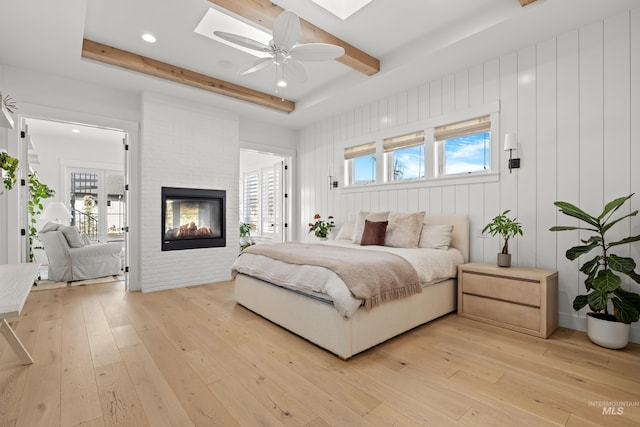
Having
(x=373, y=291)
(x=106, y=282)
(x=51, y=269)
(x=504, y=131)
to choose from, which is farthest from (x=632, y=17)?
(x=51, y=269)

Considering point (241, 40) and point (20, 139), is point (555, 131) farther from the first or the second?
point (20, 139)

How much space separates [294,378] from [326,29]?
312 cm

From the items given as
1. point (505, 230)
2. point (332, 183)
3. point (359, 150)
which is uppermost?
point (359, 150)

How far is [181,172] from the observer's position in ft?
15.0

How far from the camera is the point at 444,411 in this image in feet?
5.37

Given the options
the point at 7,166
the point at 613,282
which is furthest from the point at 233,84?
the point at 613,282

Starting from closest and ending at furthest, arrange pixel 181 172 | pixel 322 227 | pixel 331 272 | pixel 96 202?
pixel 331 272, pixel 181 172, pixel 322 227, pixel 96 202

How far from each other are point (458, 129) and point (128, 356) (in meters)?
3.94

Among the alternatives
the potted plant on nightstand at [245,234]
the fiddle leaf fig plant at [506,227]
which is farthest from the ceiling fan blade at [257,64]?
the potted plant on nightstand at [245,234]

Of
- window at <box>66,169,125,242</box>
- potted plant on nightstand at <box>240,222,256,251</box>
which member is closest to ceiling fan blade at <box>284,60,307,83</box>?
potted plant on nightstand at <box>240,222,256,251</box>

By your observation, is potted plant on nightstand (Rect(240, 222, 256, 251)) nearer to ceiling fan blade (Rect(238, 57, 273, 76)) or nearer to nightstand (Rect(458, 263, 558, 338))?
ceiling fan blade (Rect(238, 57, 273, 76))

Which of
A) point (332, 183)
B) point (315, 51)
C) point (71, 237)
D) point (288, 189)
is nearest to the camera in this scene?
point (315, 51)

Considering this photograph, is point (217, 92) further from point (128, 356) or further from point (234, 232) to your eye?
point (128, 356)

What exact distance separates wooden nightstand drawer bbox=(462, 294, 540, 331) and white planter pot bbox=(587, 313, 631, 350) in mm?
373
